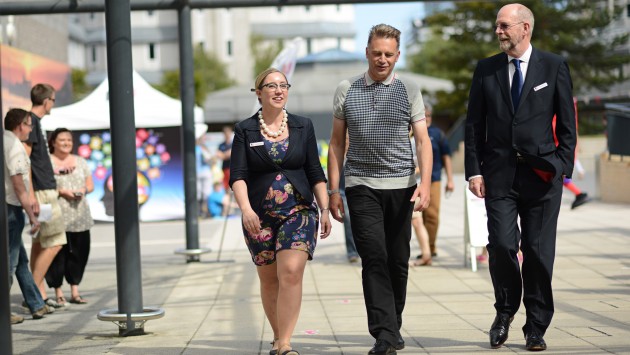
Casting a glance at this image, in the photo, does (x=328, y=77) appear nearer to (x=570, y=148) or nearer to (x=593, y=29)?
(x=593, y=29)

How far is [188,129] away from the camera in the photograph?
1383cm

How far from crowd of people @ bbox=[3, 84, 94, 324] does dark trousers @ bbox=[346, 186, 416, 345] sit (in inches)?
149

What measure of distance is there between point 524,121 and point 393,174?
2.78 ft

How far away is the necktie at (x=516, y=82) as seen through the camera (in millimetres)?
7070

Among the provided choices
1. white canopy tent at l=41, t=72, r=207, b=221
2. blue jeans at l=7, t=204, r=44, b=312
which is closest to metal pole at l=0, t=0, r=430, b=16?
blue jeans at l=7, t=204, r=44, b=312

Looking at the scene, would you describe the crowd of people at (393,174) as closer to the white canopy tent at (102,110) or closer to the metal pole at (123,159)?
the metal pole at (123,159)

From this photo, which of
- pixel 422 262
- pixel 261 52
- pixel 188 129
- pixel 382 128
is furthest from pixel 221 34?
pixel 382 128

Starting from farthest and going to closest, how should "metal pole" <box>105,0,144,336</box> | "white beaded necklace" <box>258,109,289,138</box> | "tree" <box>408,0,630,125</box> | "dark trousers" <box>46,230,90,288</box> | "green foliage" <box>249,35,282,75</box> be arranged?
"green foliage" <box>249,35,282,75</box>
"tree" <box>408,0,630,125</box>
"dark trousers" <box>46,230,90,288</box>
"metal pole" <box>105,0,144,336</box>
"white beaded necklace" <box>258,109,289,138</box>

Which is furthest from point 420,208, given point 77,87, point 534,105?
point 77,87

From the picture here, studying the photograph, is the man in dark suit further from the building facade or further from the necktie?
the building facade

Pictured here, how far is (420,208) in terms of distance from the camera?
22.5 ft

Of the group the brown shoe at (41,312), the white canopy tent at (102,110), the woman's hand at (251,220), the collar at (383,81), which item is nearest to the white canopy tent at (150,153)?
the white canopy tent at (102,110)

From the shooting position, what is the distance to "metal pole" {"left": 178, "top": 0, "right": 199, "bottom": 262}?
13.8 m

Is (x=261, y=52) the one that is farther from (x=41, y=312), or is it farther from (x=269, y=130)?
(x=269, y=130)
